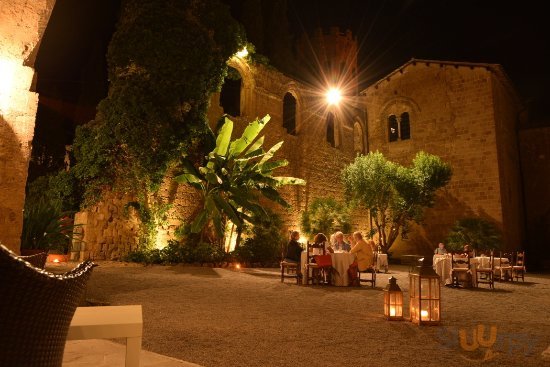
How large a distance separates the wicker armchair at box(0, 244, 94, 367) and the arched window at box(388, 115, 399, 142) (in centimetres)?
2125

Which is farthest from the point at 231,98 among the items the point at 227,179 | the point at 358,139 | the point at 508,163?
the point at 508,163

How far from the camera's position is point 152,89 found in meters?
11.5

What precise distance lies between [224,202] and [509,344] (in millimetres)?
8583

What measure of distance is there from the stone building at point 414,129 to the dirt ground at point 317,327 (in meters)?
10.1

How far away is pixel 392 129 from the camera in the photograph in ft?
69.9

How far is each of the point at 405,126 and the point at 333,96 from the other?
16.2 ft

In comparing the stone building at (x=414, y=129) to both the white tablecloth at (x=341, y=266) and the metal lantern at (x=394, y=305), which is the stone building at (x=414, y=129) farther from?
the metal lantern at (x=394, y=305)

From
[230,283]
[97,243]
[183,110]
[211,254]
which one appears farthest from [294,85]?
[230,283]

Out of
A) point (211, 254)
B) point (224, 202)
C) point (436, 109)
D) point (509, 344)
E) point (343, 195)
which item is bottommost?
point (509, 344)

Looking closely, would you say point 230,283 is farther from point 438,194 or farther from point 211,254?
point 438,194

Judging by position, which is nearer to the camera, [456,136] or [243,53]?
[243,53]

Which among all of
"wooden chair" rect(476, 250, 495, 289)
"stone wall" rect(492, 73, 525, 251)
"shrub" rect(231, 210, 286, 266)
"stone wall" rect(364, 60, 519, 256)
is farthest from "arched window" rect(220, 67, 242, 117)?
"wooden chair" rect(476, 250, 495, 289)

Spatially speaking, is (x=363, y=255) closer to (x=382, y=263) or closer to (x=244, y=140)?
(x=382, y=263)

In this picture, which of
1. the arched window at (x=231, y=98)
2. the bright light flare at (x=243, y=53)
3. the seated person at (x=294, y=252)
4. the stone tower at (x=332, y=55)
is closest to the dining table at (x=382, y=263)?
the seated person at (x=294, y=252)
